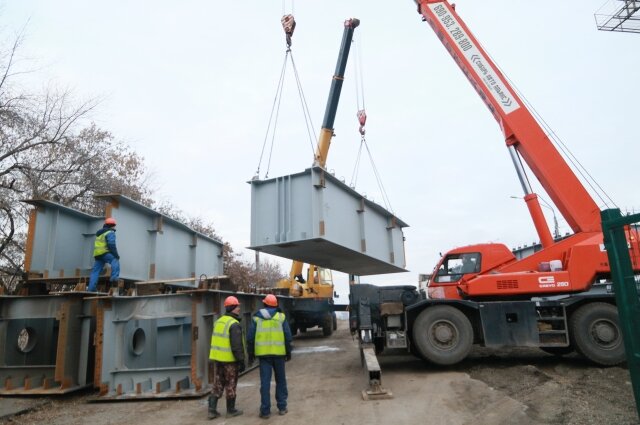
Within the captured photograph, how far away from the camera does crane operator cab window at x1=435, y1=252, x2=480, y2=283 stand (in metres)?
9.34

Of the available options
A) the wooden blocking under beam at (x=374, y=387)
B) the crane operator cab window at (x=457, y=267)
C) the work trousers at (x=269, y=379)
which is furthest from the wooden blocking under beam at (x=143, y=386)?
the crane operator cab window at (x=457, y=267)

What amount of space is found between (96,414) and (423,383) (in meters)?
5.05

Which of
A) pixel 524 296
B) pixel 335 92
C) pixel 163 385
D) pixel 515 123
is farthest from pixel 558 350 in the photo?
pixel 335 92

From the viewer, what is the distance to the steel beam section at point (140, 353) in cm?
702

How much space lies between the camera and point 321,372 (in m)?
9.05

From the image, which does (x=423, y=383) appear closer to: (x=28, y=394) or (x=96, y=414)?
(x=96, y=414)

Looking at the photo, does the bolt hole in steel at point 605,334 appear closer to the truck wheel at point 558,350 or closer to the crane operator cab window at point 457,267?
the truck wheel at point 558,350

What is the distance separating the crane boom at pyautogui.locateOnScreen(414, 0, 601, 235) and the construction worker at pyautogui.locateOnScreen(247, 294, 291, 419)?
6.19m

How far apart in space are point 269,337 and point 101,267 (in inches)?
151

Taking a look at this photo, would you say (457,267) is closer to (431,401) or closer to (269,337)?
(431,401)

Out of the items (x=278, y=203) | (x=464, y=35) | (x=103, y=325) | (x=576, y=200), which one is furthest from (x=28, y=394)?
(x=464, y=35)

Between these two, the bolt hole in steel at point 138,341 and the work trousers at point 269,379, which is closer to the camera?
the work trousers at point 269,379

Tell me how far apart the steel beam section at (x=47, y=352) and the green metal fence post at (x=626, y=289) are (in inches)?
299

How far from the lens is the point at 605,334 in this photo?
8.12 metres
